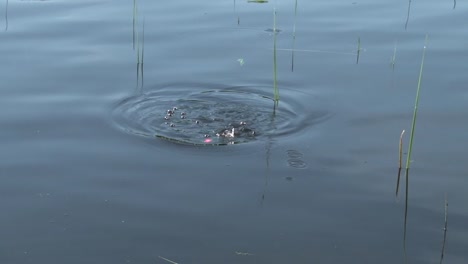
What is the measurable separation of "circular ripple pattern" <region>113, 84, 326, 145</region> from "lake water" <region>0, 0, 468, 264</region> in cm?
2

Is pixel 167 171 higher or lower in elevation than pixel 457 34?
lower

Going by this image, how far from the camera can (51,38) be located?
10523mm

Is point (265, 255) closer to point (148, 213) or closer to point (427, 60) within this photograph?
point (148, 213)

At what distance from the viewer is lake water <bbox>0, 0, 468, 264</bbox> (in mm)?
5801

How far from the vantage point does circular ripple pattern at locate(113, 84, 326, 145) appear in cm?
758

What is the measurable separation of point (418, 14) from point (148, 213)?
249 inches

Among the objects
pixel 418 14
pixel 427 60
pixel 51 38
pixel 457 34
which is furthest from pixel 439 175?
pixel 51 38

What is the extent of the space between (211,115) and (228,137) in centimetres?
60

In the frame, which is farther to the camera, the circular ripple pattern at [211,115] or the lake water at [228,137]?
the circular ripple pattern at [211,115]

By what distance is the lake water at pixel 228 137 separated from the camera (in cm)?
580

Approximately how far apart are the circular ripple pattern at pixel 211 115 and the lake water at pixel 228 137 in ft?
0.08

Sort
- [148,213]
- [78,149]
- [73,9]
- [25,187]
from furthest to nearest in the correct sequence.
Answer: [73,9]
[78,149]
[25,187]
[148,213]

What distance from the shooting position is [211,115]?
26.3ft

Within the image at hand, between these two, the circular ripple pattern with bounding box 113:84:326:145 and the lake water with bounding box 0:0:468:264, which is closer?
the lake water with bounding box 0:0:468:264
